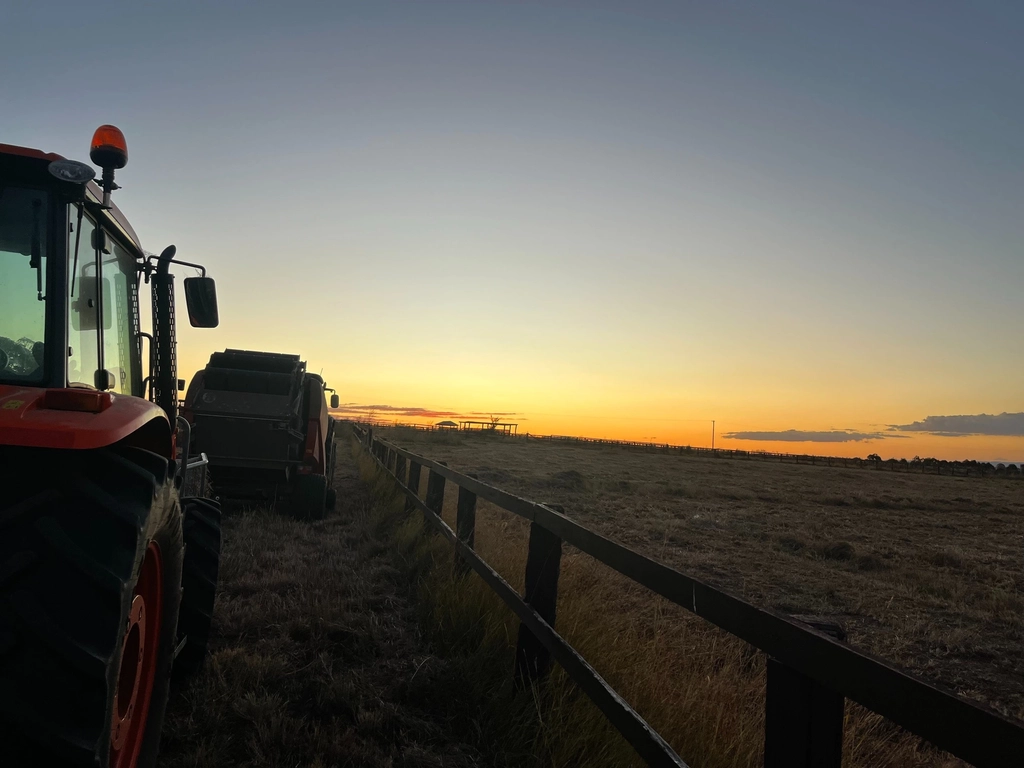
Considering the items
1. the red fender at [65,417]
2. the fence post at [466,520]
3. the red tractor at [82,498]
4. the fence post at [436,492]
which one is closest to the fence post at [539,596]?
the red tractor at [82,498]

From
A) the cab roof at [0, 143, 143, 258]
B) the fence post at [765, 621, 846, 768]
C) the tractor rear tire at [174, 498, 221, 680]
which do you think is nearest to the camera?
the fence post at [765, 621, 846, 768]

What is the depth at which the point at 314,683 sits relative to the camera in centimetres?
395

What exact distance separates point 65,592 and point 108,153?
2.05 m

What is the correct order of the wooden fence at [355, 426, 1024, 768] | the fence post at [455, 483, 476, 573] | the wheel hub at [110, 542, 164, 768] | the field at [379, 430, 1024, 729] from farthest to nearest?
the field at [379, 430, 1024, 729] → the fence post at [455, 483, 476, 573] → the wheel hub at [110, 542, 164, 768] → the wooden fence at [355, 426, 1024, 768]

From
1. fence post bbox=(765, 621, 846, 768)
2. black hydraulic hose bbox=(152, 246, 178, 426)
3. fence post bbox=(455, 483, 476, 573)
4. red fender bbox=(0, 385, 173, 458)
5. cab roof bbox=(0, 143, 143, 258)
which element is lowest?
fence post bbox=(455, 483, 476, 573)

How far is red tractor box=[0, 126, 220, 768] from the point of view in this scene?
1.84 meters

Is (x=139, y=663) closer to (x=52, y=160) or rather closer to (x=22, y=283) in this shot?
(x=22, y=283)

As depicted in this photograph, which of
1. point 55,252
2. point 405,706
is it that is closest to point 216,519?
point 405,706

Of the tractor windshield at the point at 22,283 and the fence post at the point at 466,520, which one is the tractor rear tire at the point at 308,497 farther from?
the tractor windshield at the point at 22,283

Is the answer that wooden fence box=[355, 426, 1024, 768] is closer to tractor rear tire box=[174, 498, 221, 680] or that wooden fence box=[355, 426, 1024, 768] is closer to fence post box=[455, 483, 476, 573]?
tractor rear tire box=[174, 498, 221, 680]

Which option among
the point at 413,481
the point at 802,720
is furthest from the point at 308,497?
the point at 802,720

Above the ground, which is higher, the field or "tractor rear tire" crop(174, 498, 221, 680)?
"tractor rear tire" crop(174, 498, 221, 680)

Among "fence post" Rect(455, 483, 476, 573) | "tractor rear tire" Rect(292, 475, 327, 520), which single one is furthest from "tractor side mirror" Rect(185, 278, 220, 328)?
"tractor rear tire" Rect(292, 475, 327, 520)

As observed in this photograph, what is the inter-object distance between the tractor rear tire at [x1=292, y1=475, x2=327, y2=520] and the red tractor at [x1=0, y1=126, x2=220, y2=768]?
596 cm
